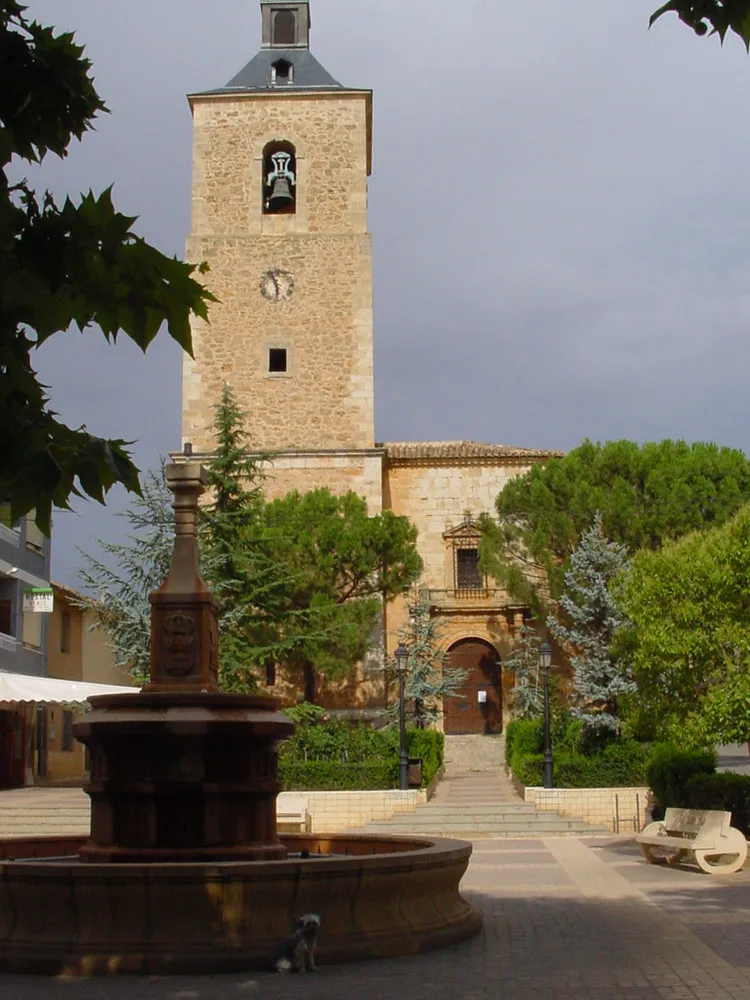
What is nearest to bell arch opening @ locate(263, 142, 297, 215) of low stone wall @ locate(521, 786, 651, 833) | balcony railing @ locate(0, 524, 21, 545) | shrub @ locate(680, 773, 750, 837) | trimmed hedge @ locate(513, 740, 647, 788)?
balcony railing @ locate(0, 524, 21, 545)

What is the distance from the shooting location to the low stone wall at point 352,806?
19.9m

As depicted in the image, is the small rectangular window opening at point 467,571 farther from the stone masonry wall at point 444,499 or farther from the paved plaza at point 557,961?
the paved plaza at point 557,961

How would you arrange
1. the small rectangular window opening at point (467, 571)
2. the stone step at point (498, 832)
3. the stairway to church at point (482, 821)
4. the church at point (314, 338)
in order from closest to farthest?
the stone step at point (498, 832) < the stairway to church at point (482, 821) < the church at point (314, 338) < the small rectangular window opening at point (467, 571)

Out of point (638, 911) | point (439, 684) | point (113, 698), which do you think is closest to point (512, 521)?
point (439, 684)

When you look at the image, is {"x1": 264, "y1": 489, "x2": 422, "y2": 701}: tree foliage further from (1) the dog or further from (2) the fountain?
(1) the dog

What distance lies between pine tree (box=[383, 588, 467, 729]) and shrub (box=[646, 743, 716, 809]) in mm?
9932

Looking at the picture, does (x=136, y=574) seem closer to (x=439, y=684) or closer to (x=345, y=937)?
(x=439, y=684)

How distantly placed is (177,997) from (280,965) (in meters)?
0.78

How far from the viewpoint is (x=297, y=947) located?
6758 millimetres

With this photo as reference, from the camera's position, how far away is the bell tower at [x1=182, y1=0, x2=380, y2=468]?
31.3 m

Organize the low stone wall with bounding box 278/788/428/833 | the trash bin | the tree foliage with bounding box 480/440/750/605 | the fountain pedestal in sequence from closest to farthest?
1. the fountain pedestal
2. the low stone wall with bounding box 278/788/428/833
3. the trash bin
4. the tree foliage with bounding box 480/440/750/605

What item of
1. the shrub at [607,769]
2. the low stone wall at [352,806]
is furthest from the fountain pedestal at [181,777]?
the shrub at [607,769]

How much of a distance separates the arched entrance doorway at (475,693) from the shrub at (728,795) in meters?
16.9

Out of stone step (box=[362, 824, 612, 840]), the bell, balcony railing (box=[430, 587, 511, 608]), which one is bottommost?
stone step (box=[362, 824, 612, 840])
